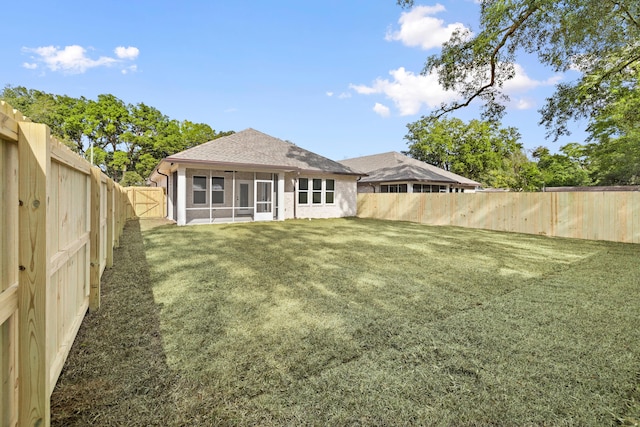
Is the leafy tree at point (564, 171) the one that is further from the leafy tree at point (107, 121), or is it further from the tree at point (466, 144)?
the leafy tree at point (107, 121)

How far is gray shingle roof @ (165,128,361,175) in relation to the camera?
12973 millimetres

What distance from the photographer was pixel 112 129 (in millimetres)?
31125

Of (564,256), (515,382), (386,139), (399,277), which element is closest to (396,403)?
(515,382)

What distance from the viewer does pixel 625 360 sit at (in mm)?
2385

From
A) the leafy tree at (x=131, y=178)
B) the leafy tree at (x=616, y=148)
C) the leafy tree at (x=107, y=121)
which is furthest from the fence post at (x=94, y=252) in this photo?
the leafy tree at (x=107, y=121)

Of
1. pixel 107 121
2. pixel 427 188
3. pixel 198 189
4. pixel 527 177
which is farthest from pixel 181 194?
pixel 527 177

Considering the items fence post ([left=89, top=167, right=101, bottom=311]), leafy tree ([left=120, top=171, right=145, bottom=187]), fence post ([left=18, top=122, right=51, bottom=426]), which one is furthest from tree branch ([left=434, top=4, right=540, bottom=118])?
leafy tree ([left=120, top=171, right=145, bottom=187])

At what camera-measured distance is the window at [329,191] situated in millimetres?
16855

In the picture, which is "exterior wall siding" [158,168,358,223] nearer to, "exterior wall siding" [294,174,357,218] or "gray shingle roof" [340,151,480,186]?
"exterior wall siding" [294,174,357,218]

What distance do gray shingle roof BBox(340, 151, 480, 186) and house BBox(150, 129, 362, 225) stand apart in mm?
4727

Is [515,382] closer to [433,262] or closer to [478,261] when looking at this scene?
[433,262]

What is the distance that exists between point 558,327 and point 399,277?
2.13 metres

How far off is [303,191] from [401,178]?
7.78 m

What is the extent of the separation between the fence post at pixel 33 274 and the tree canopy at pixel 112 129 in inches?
1323
